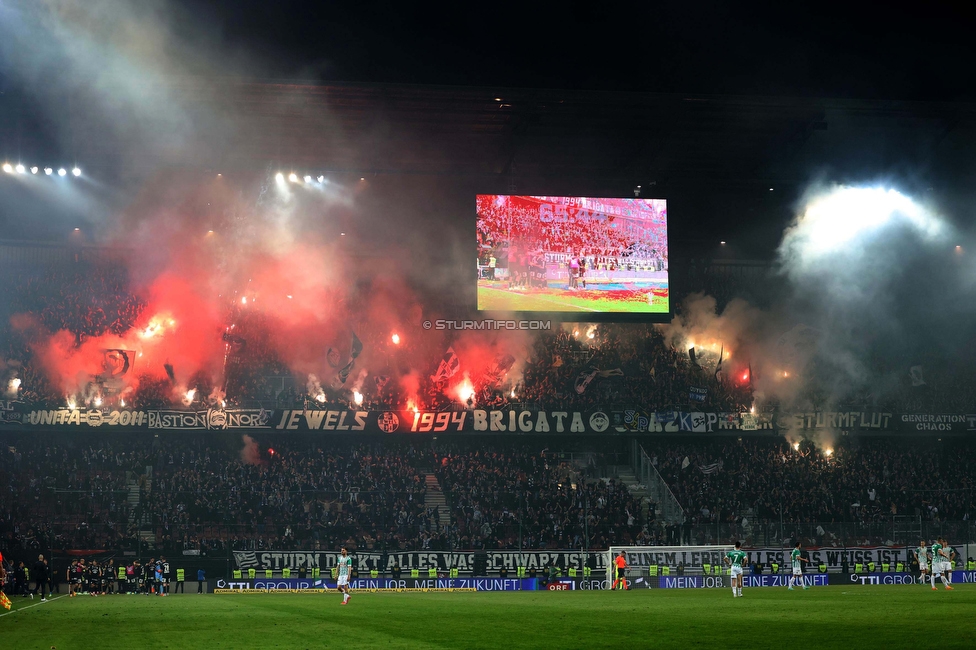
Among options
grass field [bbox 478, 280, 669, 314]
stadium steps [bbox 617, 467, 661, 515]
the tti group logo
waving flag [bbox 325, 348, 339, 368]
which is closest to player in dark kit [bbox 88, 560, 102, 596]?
waving flag [bbox 325, 348, 339, 368]

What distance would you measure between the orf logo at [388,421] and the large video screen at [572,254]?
35.9 feet

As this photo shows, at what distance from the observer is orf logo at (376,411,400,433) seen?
155 ft

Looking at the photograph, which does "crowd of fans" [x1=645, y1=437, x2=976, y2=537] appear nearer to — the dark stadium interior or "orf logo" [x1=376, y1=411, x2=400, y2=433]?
the dark stadium interior

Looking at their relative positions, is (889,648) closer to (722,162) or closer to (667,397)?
(722,162)

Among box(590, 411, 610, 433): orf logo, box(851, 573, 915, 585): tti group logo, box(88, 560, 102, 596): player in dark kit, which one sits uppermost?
box(590, 411, 610, 433): orf logo

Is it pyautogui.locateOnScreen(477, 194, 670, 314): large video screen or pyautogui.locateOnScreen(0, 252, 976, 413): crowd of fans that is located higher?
pyautogui.locateOnScreen(477, 194, 670, 314): large video screen

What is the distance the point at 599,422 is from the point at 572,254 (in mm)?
12121

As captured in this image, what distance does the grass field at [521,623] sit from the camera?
15.6 meters

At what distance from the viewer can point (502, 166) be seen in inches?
1752

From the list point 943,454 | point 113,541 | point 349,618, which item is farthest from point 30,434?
point 943,454

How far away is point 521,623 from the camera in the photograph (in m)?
19.5

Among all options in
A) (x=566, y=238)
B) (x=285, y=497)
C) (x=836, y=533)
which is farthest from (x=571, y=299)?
(x=285, y=497)

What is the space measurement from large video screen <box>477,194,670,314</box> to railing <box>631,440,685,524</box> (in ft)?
37.6

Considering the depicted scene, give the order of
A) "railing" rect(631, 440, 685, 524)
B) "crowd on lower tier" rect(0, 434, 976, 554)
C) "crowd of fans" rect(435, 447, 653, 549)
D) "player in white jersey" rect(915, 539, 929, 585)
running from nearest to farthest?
1. "player in white jersey" rect(915, 539, 929, 585)
2. "crowd on lower tier" rect(0, 434, 976, 554)
3. "crowd of fans" rect(435, 447, 653, 549)
4. "railing" rect(631, 440, 685, 524)
